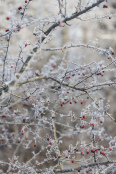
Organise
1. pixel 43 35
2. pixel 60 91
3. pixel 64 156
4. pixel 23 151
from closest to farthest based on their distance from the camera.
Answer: pixel 43 35 < pixel 60 91 < pixel 64 156 < pixel 23 151

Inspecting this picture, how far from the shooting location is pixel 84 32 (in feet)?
41.2

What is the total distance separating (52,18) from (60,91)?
93 centimetres

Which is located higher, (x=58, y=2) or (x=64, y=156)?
(x=58, y=2)

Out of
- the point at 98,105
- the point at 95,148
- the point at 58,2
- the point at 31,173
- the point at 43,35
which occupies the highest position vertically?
the point at 58,2

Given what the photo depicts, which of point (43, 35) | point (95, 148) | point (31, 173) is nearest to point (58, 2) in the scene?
point (43, 35)

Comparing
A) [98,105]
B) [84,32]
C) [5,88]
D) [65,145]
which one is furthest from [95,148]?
[84,32]

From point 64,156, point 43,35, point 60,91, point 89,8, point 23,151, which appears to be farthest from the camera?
point 23,151

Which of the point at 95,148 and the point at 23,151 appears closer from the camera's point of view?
the point at 95,148

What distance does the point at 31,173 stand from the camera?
270 cm

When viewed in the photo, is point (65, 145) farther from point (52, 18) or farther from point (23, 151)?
point (52, 18)

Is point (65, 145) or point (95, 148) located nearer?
point (95, 148)

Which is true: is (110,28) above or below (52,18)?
above

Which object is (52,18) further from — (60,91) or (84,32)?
→ (84,32)

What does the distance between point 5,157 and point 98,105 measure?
8.28m
